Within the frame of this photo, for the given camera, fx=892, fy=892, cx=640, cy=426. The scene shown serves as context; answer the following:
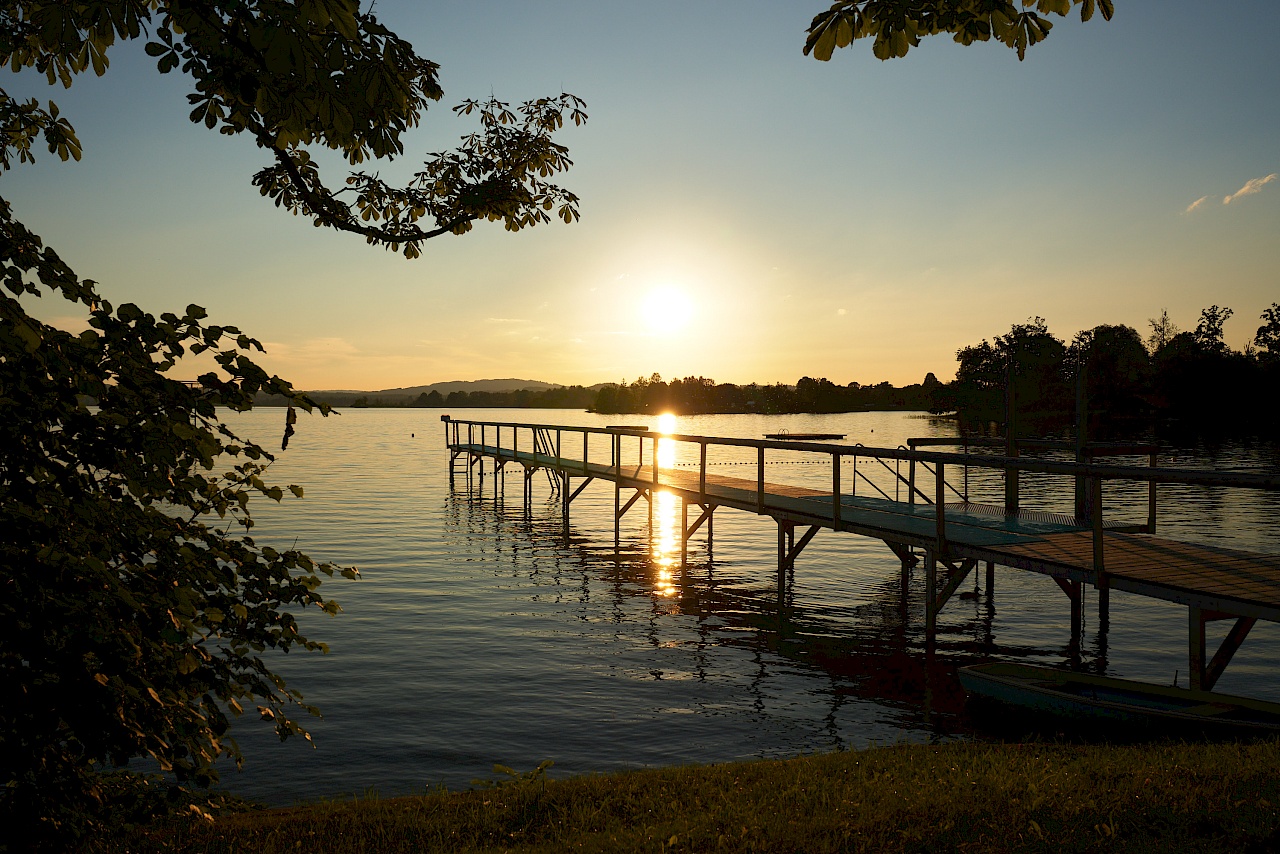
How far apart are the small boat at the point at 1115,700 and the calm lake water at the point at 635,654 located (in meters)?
0.70

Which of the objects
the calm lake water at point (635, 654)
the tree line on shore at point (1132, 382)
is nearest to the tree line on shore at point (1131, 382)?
the tree line on shore at point (1132, 382)

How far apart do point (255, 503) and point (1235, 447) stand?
7076cm

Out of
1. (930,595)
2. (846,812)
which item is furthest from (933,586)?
(846,812)

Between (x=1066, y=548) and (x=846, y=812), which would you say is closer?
(x=846, y=812)

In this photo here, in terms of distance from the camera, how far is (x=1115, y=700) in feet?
30.4

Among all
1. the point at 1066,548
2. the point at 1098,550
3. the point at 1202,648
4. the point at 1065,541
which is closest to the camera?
the point at 1202,648

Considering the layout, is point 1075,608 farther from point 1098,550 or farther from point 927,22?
point 927,22

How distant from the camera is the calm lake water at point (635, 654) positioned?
10023 mm

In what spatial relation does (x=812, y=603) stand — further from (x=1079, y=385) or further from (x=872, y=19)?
(x=872, y=19)

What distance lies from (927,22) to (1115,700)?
Result: 7487mm

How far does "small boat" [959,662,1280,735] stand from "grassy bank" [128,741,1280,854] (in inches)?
47.1

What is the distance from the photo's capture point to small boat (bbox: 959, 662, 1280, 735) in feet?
27.7

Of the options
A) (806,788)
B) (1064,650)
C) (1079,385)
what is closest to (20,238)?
(806,788)

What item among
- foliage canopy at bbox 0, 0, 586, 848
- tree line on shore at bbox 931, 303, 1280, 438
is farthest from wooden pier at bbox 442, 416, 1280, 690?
tree line on shore at bbox 931, 303, 1280, 438
